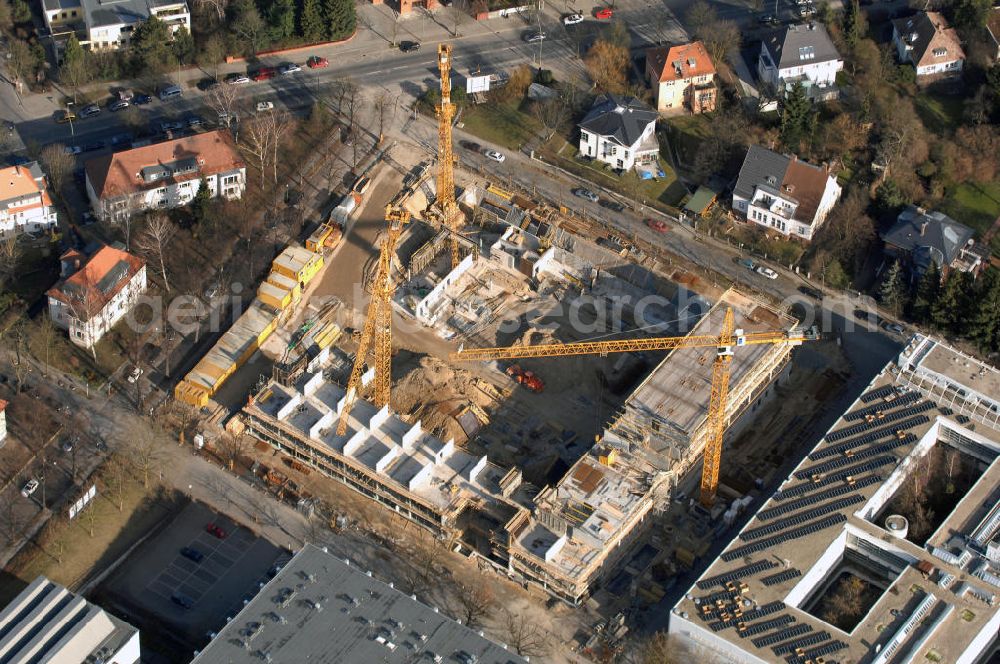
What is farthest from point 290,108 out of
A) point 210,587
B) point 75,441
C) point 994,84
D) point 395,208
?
point 994,84

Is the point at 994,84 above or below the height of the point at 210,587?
above

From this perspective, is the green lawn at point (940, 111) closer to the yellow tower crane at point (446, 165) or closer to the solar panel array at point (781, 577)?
the yellow tower crane at point (446, 165)

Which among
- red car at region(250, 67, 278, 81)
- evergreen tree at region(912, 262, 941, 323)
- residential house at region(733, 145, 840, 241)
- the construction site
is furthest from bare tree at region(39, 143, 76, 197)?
evergreen tree at region(912, 262, 941, 323)

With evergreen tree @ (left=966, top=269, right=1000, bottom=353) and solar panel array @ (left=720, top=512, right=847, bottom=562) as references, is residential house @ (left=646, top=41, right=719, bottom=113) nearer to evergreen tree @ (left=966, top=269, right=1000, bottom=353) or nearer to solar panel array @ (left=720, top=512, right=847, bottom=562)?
evergreen tree @ (left=966, top=269, right=1000, bottom=353)

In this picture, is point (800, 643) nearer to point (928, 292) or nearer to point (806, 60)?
point (928, 292)

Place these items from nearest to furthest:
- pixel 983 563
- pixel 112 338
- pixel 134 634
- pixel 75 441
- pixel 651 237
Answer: pixel 134 634 < pixel 983 563 < pixel 75 441 < pixel 112 338 < pixel 651 237

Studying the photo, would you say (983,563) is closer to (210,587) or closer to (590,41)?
(210,587)
